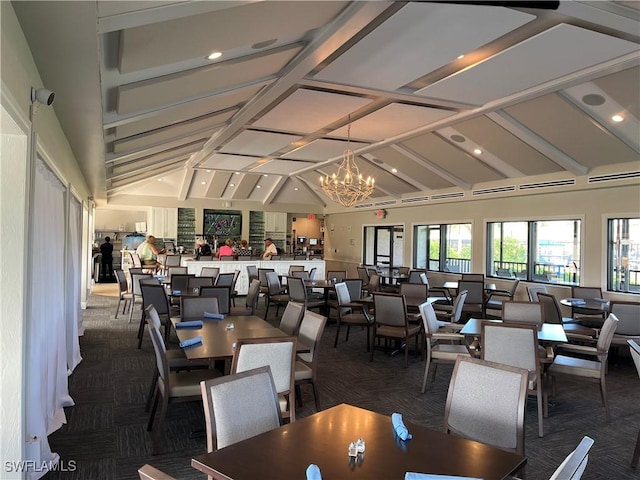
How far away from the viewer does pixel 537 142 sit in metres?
6.86

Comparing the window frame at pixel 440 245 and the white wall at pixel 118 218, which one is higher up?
the white wall at pixel 118 218

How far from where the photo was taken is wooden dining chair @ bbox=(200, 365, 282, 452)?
1.95 m

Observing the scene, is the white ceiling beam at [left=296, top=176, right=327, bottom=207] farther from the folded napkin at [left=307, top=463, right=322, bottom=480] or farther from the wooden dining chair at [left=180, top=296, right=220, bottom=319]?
the folded napkin at [left=307, top=463, right=322, bottom=480]

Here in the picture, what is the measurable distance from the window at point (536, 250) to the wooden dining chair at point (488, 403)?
6546 millimetres

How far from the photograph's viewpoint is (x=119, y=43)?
2.77 metres

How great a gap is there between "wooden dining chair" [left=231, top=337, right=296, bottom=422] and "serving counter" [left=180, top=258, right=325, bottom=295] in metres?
8.02

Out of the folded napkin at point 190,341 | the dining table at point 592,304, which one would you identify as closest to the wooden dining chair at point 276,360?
the folded napkin at point 190,341

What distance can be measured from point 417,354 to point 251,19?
4812 mm

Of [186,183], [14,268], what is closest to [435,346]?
[14,268]

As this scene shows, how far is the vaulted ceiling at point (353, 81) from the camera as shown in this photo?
274 centimetres

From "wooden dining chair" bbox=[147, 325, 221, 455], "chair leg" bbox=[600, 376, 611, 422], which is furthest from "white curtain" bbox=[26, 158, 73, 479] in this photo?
"chair leg" bbox=[600, 376, 611, 422]

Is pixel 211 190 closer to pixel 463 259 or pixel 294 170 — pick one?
pixel 294 170

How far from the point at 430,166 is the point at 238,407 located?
26.4 feet

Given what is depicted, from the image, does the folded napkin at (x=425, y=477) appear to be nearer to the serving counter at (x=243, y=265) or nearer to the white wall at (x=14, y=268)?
the white wall at (x=14, y=268)
